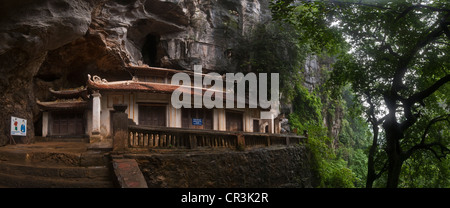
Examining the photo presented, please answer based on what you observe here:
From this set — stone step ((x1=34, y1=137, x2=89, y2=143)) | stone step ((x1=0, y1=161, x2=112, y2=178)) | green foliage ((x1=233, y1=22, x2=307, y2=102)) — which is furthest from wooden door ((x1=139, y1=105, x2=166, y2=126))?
stone step ((x1=0, y1=161, x2=112, y2=178))

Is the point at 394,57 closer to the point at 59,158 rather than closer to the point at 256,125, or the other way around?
the point at 256,125

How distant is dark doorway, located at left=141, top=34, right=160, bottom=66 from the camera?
2139 centimetres

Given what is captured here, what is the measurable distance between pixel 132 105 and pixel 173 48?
6849 mm

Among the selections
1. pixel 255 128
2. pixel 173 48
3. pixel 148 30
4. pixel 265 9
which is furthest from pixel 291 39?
pixel 148 30

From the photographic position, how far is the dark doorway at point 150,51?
21391 mm

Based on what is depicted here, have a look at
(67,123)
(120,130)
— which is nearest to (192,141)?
(120,130)

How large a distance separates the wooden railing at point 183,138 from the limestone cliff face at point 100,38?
6.50 m

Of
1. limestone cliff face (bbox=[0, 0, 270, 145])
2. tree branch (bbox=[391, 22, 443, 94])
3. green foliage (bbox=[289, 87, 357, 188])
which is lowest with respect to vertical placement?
green foliage (bbox=[289, 87, 357, 188])

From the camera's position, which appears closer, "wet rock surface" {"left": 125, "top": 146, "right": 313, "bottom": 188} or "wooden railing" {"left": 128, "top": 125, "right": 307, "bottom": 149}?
"wet rock surface" {"left": 125, "top": 146, "right": 313, "bottom": 188}

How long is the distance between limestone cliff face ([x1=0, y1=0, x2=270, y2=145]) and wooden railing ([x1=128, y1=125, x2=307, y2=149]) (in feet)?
21.3

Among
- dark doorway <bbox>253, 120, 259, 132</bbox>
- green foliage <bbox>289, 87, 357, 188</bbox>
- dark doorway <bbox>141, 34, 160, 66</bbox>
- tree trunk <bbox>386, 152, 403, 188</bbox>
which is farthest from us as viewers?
dark doorway <bbox>141, 34, 160, 66</bbox>

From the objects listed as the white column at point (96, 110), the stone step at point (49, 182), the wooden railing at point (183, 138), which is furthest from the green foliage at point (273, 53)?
the stone step at point (49, 182)

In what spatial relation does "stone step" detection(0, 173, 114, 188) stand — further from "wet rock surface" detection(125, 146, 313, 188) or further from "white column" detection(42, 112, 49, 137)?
"white column" detection(42, 112, 49, 137)

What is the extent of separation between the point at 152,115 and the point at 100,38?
611 centimetres
